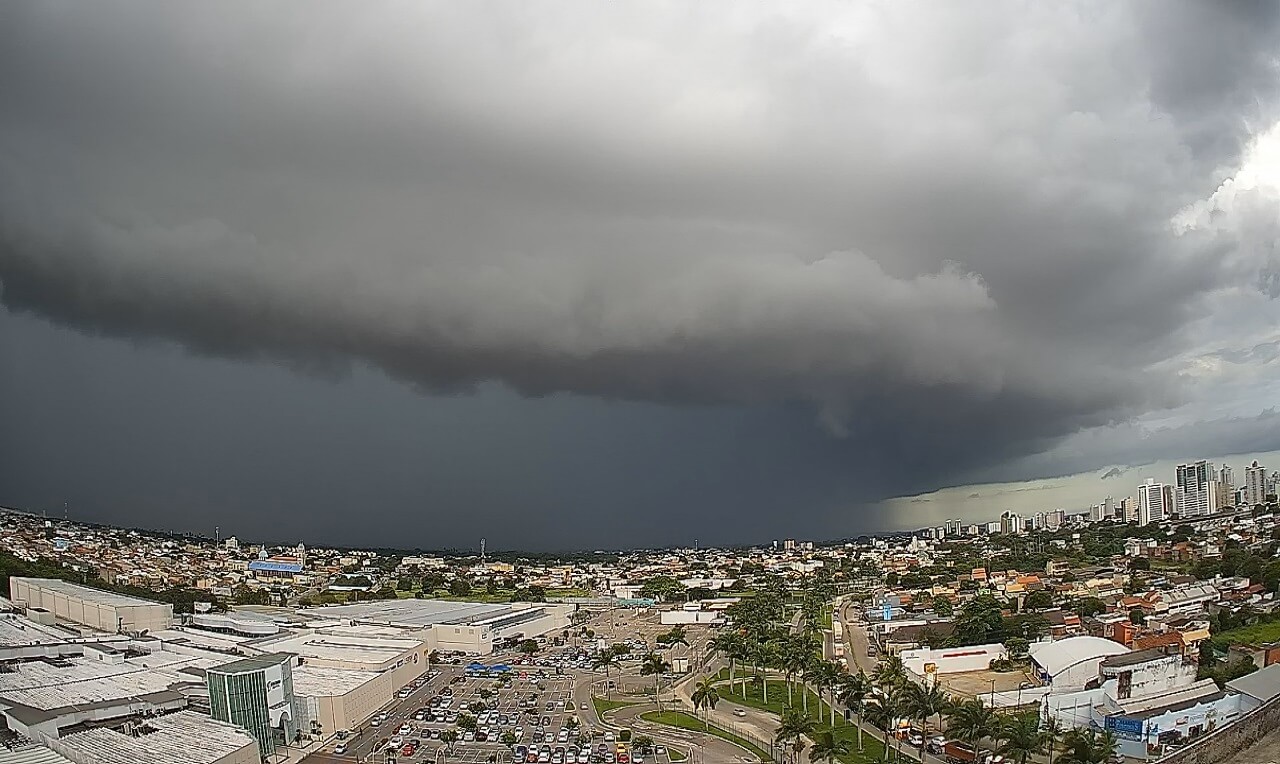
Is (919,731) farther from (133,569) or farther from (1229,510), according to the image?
(1229,510)

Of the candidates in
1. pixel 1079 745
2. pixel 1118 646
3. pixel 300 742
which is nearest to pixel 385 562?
pixel 300 742

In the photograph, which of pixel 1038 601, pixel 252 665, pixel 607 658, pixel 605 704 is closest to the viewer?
pixel 252 665

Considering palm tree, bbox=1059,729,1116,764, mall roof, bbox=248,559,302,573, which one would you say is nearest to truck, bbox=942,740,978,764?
palm tree, bbox=1059,729,1116,764

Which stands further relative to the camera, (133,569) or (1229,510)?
(1229,510)

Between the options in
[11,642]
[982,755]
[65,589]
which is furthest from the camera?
[65,589]

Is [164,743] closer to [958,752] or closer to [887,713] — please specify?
[887,713]

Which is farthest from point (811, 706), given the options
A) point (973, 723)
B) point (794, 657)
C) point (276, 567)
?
point (276, 567)
